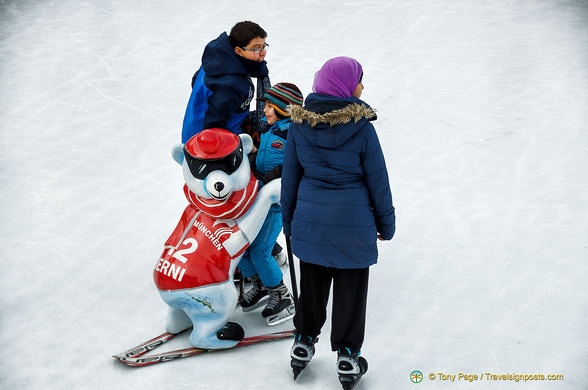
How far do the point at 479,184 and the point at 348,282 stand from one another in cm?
206

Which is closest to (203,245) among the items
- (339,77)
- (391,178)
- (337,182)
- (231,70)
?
(337,182)

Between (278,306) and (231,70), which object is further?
(278,306)

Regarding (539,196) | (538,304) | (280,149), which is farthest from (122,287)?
(539,196)

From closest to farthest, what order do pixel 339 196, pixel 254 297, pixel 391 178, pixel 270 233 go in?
pixel 339 196
pixel 270 233
pixel 254 297
pixel 391 178

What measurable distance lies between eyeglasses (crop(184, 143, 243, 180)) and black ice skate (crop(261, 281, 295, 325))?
2.60ft

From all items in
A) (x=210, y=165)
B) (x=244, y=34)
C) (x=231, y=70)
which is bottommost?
(x=210, y=165)

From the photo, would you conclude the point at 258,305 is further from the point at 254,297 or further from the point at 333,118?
the point at 333,118

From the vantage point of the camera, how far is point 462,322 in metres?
3.10

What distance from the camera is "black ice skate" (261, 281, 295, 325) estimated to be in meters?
3.17

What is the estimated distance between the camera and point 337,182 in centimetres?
245

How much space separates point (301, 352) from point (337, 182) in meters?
0.79

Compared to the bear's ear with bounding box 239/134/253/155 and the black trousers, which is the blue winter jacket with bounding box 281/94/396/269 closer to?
the black trousers

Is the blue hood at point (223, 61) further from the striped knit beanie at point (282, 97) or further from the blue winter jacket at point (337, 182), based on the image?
the blue winter jacket at point (337, 182)

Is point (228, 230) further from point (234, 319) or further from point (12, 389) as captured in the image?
point (12, 389)
